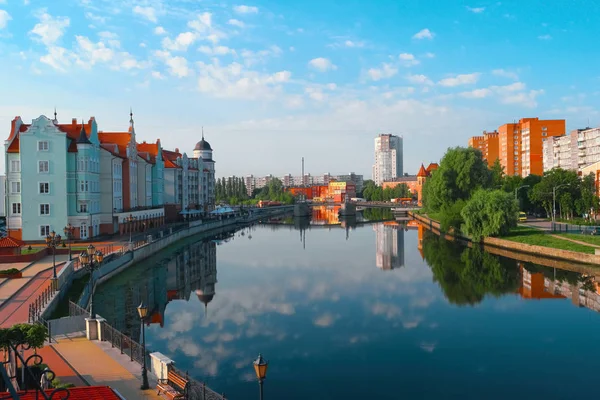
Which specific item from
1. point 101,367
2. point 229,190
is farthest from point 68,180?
point 229,190

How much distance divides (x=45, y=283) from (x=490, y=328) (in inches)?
812

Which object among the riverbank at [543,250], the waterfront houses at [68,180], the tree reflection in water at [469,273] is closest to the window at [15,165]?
the waterfront houses at [68,180]

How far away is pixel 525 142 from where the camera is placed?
101 m

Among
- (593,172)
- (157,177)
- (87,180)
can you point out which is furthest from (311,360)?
(593,172)

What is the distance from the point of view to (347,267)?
38.3 m

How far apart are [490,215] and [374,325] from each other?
94.0 feet

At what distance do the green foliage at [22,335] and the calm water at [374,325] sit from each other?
6.46 metres

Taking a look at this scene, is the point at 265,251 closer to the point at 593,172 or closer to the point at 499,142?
the point at 593,172

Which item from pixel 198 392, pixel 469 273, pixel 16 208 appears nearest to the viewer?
pixel 198 392

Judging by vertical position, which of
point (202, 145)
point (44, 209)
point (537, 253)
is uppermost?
point (202, 145)

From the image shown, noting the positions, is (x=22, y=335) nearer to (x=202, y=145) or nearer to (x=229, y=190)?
(x=202, y=145)

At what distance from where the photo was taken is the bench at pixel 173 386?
11.7 meters

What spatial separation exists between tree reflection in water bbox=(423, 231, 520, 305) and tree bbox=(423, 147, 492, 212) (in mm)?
12325

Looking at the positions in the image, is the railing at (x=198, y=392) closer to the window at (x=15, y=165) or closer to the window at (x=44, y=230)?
the window at (x=44, y=230)
